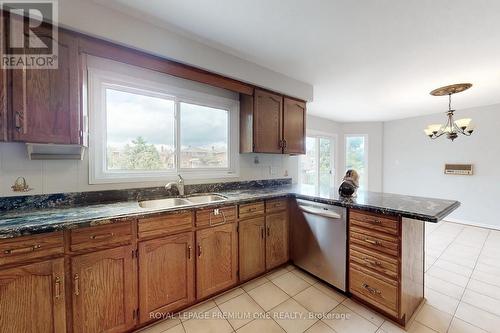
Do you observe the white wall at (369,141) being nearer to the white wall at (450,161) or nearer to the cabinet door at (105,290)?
the white wall at (450,161)

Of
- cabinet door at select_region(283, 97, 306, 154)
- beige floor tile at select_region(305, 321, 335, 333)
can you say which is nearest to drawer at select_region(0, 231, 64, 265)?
beige floor tile at select_region(305, 321, 335, 333)

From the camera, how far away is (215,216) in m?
1.89

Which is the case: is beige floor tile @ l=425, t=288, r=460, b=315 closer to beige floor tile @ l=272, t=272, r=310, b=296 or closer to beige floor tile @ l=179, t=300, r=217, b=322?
beige floor tile @ l=272, t=272, r=310, b=296

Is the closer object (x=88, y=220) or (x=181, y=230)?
(x=88, y=220)

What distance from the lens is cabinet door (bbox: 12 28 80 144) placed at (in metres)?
1.30

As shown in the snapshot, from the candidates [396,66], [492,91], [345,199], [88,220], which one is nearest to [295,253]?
[345,199]

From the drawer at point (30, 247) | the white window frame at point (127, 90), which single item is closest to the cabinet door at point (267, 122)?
the white window frame at point (127, 90)

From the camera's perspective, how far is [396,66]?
94.4 inches

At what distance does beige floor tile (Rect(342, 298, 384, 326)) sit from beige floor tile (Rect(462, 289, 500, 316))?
37.1 inches

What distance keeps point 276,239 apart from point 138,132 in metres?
1.90

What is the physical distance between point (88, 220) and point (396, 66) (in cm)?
331

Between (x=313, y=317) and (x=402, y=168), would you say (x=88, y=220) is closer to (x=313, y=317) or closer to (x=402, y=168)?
(x=313, y=317)

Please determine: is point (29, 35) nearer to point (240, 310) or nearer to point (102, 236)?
point (102, 236)

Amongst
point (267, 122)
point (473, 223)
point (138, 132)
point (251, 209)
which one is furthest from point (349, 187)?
point (473, 223)
